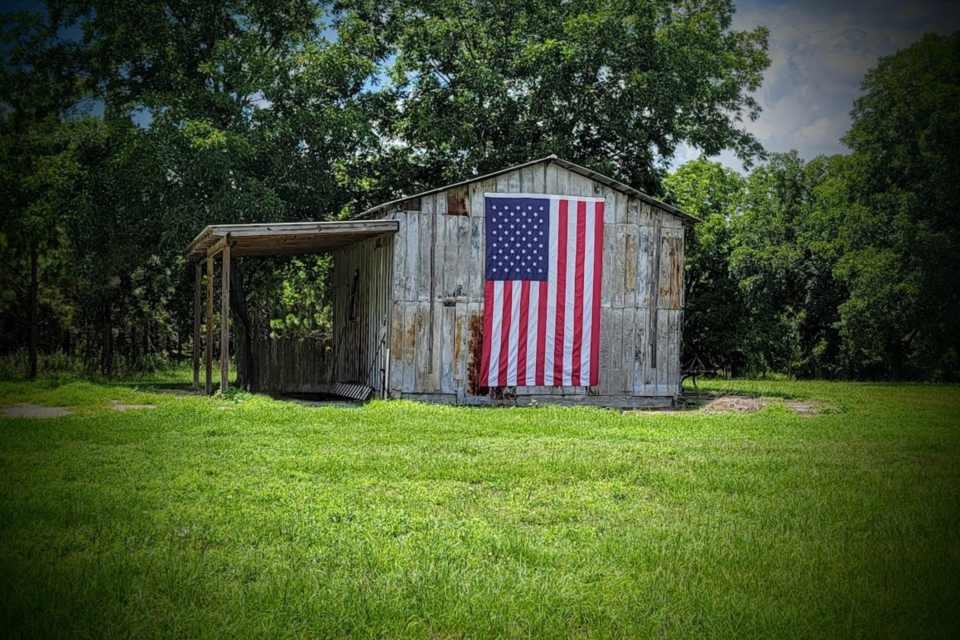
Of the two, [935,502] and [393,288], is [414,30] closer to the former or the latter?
[393,288]

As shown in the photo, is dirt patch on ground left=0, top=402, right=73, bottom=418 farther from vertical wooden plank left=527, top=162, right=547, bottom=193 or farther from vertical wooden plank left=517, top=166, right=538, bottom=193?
vertical wooden plank left=527, top=162, right=547, bottom=193

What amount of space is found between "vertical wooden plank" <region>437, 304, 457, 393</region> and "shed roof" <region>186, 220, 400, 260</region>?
184cm

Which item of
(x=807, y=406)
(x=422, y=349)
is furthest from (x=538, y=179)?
(x=807, y=406)

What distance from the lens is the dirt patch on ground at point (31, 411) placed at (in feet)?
40.7

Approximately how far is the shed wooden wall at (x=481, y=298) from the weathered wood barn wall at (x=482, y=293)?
0.8 inches

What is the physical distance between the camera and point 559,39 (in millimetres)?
24922

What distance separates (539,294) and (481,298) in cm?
112

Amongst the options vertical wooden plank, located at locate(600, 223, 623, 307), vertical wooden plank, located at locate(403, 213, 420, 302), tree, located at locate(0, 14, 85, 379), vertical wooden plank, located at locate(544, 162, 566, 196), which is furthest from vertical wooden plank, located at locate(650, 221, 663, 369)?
tree, located at locate(0, 14, 85, 379)

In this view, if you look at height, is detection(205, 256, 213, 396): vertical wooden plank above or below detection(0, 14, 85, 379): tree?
below

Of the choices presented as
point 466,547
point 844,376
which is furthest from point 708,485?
point 844,376

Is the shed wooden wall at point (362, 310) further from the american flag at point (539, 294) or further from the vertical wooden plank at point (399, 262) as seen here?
the american flag at point (539, 294)

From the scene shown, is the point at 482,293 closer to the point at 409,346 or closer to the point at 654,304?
the point at 409,346

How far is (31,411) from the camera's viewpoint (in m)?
13.1

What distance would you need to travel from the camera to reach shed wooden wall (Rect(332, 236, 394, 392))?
17.2m
